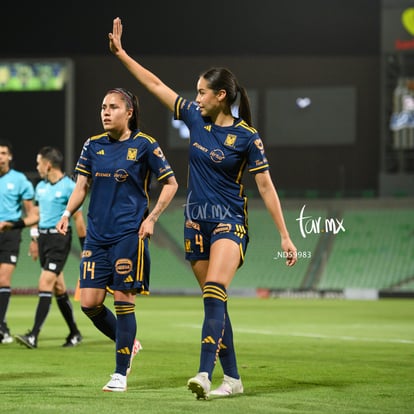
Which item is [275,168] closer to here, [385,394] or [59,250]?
[59,250]

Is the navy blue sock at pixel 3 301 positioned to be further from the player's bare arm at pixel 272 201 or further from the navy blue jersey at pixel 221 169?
the player's bare arm at pixel 272 201

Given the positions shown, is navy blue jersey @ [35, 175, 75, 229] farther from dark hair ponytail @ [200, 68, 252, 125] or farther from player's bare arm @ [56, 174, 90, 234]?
dark hair ponytail @ [200, 68, 252, 125]

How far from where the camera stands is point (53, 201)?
469 inches

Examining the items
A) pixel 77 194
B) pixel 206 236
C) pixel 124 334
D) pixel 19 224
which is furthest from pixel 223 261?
pixel 19 224

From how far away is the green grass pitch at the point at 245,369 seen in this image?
6746mm

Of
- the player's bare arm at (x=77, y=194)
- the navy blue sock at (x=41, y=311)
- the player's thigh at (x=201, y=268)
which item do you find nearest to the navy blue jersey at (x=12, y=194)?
the navy blue sock at (x=41, y=311)

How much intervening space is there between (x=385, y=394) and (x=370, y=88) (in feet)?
90.0

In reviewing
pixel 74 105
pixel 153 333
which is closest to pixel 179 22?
pixel 74 105

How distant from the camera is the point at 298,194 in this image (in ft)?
109

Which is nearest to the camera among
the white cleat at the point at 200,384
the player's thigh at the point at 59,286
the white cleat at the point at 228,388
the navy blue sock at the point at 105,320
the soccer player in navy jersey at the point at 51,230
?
the white cleat at the point at 200,384

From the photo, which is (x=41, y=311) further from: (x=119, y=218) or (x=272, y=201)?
(x=272, y=201)

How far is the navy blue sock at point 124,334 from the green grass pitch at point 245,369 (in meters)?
0.25

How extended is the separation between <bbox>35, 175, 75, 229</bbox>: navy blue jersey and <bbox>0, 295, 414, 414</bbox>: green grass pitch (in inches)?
61.5

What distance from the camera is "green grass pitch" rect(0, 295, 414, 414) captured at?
675cm
